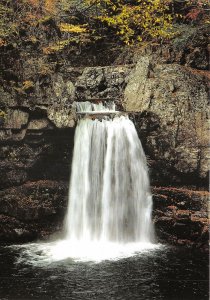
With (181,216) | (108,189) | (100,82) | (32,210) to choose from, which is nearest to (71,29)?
(100,82)

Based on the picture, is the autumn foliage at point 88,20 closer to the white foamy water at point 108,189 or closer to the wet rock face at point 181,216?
the white foamy water at point 108,189

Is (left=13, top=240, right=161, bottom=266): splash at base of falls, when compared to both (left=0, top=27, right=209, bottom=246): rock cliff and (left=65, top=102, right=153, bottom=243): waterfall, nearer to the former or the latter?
(left=65, top=102, right=153, bottom=243): waterfall

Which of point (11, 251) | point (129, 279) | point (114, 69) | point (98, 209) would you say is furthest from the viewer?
point (114, 69)

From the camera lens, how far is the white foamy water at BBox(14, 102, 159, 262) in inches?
440

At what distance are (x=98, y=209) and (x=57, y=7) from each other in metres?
8.07

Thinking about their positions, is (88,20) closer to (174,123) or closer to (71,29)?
(71,29)

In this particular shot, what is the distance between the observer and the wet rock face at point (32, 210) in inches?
474

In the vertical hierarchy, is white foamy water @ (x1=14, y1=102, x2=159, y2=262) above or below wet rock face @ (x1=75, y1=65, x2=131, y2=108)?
below

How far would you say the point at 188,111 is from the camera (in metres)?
11.3

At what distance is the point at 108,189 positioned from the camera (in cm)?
1144

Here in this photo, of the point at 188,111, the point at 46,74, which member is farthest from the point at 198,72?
the point at 46,74

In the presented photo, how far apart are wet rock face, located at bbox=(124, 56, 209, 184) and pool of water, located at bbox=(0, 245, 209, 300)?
8.60 ft

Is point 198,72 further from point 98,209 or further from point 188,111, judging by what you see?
point 98,209

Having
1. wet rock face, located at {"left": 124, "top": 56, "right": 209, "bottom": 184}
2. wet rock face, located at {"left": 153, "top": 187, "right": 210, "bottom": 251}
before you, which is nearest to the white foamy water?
wet rock face, located at {"left": 153, "top": 187, "right": 210, "bottom": 251}
